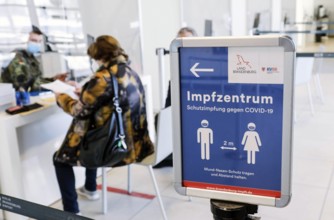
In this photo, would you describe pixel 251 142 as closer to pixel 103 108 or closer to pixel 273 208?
pixel 103 108

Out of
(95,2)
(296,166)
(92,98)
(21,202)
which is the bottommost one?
(296,166)

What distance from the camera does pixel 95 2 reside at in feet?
15.1

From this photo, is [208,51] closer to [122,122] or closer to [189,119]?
[189,119]

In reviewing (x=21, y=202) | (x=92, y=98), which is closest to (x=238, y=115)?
(x=21, y=202)

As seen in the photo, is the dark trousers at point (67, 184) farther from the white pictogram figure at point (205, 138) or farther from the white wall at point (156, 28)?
the white wall at point (156, 28)

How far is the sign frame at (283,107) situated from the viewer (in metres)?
0.91

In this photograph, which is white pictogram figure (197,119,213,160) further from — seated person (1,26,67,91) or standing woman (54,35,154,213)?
seated person (1,26,67,91)

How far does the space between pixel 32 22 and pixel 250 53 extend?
3.31 metres

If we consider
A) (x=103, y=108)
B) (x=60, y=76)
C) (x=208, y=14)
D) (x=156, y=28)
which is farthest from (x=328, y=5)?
(x=103, y=108)

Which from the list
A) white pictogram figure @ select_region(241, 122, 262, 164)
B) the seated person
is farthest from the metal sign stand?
Answer: the seated person

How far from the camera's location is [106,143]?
2.39 m

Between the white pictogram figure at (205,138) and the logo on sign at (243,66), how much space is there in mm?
155

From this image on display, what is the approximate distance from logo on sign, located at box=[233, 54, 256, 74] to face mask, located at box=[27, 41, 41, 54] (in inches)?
116

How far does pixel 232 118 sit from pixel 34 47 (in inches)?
119
